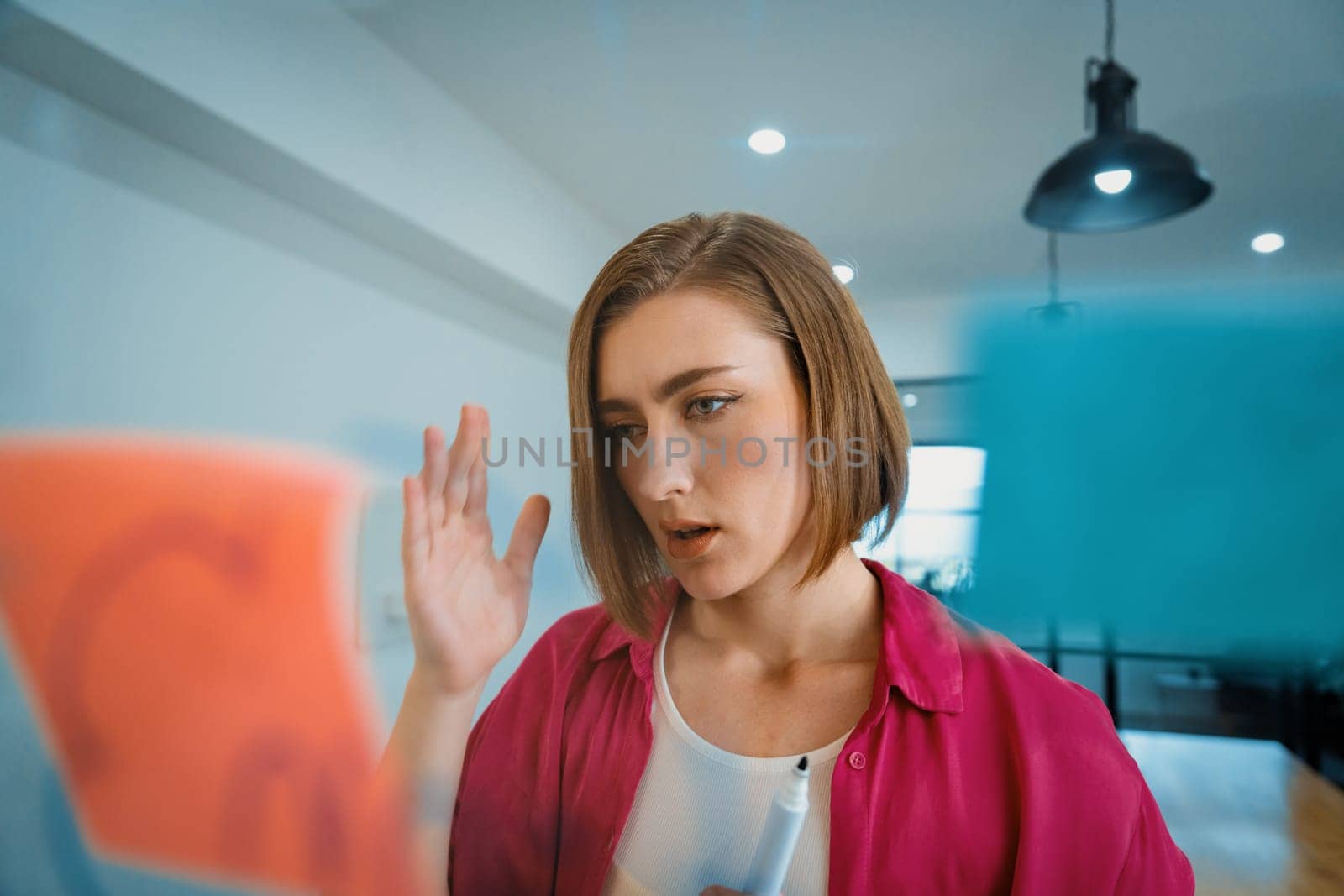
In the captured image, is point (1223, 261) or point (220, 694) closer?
point (1223, 261)

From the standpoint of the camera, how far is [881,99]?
545 millimetres

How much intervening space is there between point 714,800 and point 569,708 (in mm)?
131

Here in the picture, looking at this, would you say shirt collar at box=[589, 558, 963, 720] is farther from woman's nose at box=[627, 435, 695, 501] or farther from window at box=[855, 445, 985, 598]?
Answer: woman's nose at box=[627, 435, 695, 501]

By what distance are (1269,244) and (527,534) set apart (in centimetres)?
53

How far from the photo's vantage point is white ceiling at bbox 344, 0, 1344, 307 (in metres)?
0.47

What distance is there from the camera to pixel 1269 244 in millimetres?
467

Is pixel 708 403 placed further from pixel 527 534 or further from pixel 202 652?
pixel 202 652

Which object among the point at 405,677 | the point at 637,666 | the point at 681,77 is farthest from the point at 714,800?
the point at 681,77

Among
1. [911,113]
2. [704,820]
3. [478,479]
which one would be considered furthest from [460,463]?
[911,113]

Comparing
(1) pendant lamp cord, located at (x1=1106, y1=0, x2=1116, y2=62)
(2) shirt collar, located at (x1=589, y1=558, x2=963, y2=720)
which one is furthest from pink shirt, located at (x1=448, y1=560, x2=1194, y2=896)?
(1) pendant lamp cord, located at (x1=1106, y1=0, x2=1116, y2=62)

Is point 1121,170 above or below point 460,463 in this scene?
above

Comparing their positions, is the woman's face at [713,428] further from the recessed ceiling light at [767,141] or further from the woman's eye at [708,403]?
the recessed ceiling light at [767,141]

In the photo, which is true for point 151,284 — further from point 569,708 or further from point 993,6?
point 993,6

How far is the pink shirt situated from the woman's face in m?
0.10
